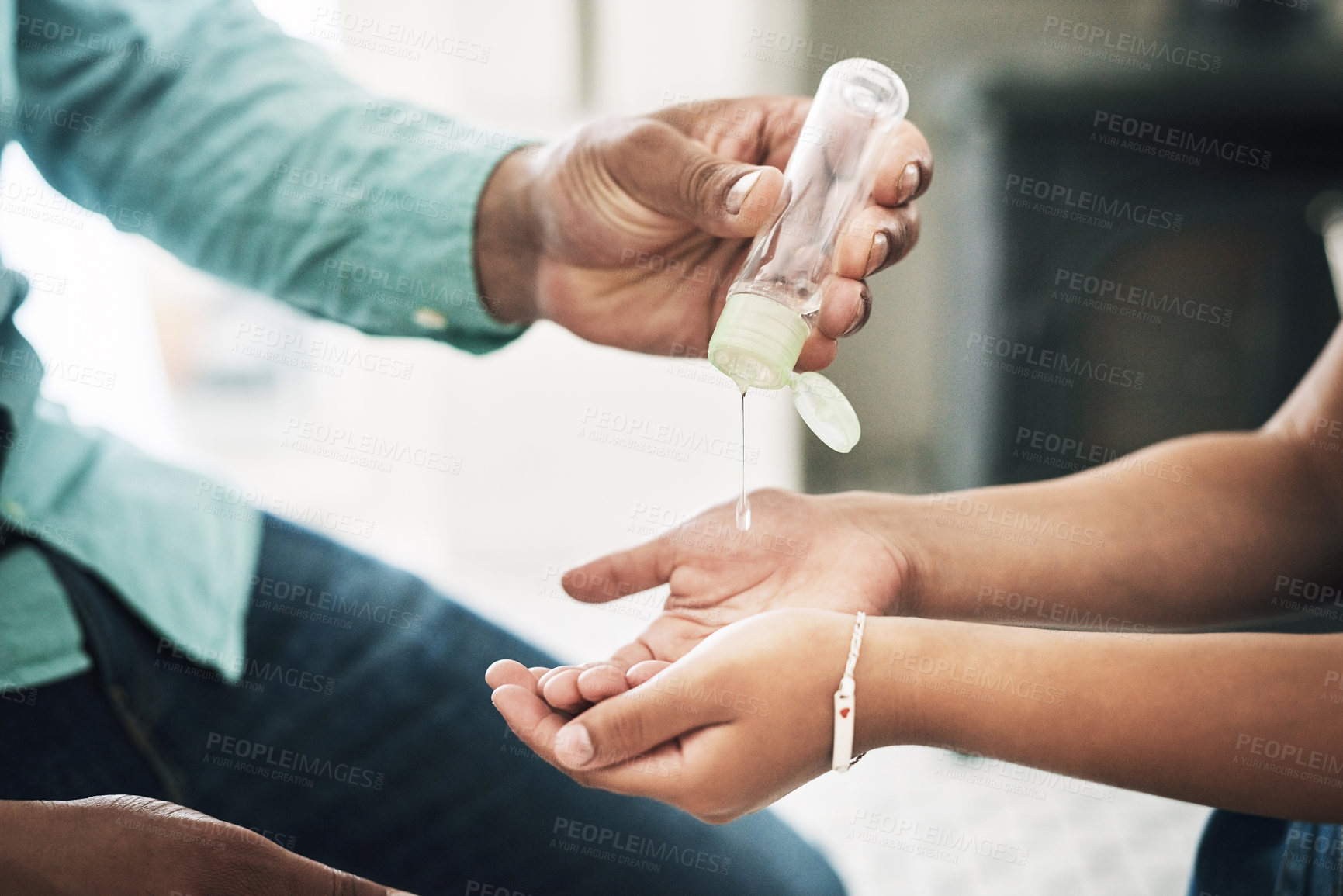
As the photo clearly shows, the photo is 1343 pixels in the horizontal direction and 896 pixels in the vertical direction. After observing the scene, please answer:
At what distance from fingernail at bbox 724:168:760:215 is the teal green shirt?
0.99ft

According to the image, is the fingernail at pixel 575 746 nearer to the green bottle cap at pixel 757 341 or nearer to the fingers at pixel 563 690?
the fingers at pixel 563 690

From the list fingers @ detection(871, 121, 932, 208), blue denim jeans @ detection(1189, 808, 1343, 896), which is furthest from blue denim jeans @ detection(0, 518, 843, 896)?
fingers @ detection(871, 121, 932, 208)

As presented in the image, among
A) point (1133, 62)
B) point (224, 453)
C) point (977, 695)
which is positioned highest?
point (1133, 62)

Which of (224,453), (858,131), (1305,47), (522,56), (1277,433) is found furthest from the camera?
(224,453)

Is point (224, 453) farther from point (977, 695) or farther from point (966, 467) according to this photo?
point (977, 695)

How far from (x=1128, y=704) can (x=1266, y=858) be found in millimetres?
172

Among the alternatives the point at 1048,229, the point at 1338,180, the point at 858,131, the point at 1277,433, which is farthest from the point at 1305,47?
the point at 858,131

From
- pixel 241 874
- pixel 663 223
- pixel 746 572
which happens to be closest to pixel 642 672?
pixel 746 572

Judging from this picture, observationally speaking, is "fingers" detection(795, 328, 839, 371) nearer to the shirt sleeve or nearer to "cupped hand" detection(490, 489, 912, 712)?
"cupped hand" detection(490, 489, 912, 712)

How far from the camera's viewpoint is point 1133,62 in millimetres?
1512

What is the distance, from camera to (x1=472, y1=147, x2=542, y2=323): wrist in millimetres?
825

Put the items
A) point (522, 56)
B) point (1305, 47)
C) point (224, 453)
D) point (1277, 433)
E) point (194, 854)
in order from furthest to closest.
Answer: point (224, 453)
point (522, 56)
point (1305, 47)
point (1277, 433)
point (194, 854)

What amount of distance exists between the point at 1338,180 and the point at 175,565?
1686 mm

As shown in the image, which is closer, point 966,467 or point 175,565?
point 175,565
